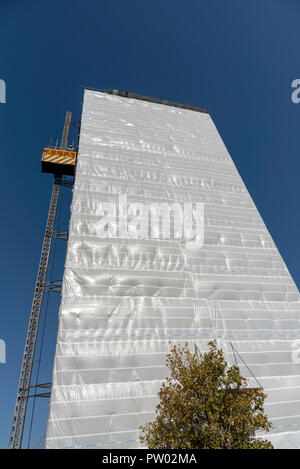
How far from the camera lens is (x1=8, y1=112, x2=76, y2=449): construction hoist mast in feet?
54.5

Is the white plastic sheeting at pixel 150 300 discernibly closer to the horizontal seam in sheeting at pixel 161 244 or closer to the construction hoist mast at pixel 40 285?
the horizontal seam in sheeting at pixel 161 244

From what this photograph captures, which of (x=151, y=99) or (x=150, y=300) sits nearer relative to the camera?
(x=150, y=300)

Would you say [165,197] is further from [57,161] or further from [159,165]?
[57,161]

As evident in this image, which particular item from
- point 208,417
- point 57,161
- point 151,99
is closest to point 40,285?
point 57,161

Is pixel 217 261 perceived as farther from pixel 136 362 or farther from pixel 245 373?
pixel 136 362

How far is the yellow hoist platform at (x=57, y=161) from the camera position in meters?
26.1

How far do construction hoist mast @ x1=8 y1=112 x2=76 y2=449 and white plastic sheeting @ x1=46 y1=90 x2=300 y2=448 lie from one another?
7.29m

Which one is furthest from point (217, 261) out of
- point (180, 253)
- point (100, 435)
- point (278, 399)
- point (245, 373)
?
point (100, 435)

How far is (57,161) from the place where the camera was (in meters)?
26.1

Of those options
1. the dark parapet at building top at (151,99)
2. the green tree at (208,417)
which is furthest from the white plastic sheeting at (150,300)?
the dark parapet at building top at (151,99)

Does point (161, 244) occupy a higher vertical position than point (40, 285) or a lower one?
lower

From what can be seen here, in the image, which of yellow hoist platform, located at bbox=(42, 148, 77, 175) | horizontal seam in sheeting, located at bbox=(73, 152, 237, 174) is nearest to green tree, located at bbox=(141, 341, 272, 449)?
horizontal seam in sheeting, located at bbox=(73, 152, 237, 174)

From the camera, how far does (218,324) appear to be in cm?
1262

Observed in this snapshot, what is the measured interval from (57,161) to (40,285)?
13669mm
